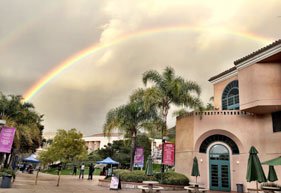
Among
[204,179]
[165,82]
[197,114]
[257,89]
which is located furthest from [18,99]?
[257,89]

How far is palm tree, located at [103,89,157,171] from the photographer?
2027 cm

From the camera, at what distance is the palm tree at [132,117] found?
20.3 m

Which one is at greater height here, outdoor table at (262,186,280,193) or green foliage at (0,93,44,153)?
green foliage at (0,93,44,153)

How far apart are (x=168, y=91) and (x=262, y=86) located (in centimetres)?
687

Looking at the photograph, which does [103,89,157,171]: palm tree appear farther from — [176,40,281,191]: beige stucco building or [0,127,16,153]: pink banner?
[0,127,16,153]: pink banner

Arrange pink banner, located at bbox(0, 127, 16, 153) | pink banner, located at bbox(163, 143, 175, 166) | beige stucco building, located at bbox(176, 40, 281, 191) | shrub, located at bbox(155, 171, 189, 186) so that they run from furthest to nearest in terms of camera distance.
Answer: pink banner, located at bbox(163, 143, 175, 166) < shrub, located at bbox(155, 171, 189, 186) < beige stucco building, located at bbox(176, 40, 281, 191) < pink banner, located at bbox(0, 127, 16, 153)

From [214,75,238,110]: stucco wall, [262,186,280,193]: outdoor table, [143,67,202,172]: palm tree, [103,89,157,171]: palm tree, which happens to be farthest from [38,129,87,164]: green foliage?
[262,186,280,193]: outdoor table

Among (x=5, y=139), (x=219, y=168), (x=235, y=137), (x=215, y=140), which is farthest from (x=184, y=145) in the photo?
(x=5, y=139)

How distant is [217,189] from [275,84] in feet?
28.7

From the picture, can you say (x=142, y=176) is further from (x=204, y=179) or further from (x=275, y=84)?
(x=275, y=84)

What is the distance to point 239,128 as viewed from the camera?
17703mm

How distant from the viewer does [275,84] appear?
51.9ft

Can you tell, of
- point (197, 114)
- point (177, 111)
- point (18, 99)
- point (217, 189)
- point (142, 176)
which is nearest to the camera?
point (142, 176)

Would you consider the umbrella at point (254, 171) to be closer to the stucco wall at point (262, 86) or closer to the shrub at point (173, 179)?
the stucco wall at point (262, 86)
